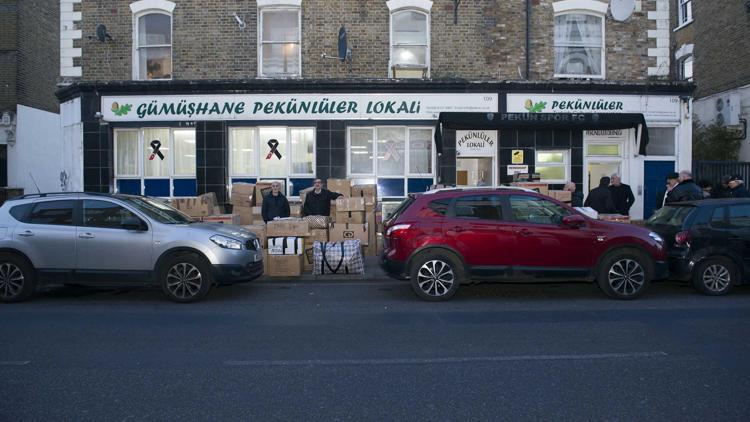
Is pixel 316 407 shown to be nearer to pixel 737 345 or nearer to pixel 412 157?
pixel 737 345

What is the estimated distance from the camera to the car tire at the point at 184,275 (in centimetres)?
912

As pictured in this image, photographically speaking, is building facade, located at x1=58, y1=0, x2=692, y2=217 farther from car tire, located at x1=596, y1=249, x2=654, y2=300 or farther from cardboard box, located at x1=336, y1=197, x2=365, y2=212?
car tire, located at x1=596, y1=249, x2=654, y2=300

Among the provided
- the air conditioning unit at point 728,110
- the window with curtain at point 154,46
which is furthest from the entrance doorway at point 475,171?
the air conditioning unit at point 728,110

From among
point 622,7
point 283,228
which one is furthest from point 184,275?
point 622,7

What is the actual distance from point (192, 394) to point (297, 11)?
42.3 feet

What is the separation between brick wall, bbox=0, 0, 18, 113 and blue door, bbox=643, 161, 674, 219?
22.3 m

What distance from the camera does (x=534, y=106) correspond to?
1580 centimetres

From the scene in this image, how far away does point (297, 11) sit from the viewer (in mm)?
16047

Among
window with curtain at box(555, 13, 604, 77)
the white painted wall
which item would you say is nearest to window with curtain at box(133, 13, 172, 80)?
the white painted wall

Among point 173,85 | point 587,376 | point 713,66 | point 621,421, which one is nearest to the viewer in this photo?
point 621,421

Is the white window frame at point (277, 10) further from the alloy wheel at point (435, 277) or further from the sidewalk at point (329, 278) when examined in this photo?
the alloy wheel at point (435, 277)

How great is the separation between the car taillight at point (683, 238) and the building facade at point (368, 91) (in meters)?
6.48

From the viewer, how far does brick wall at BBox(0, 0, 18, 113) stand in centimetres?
2330

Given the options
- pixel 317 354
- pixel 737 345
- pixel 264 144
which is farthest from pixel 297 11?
pixel 737 345
